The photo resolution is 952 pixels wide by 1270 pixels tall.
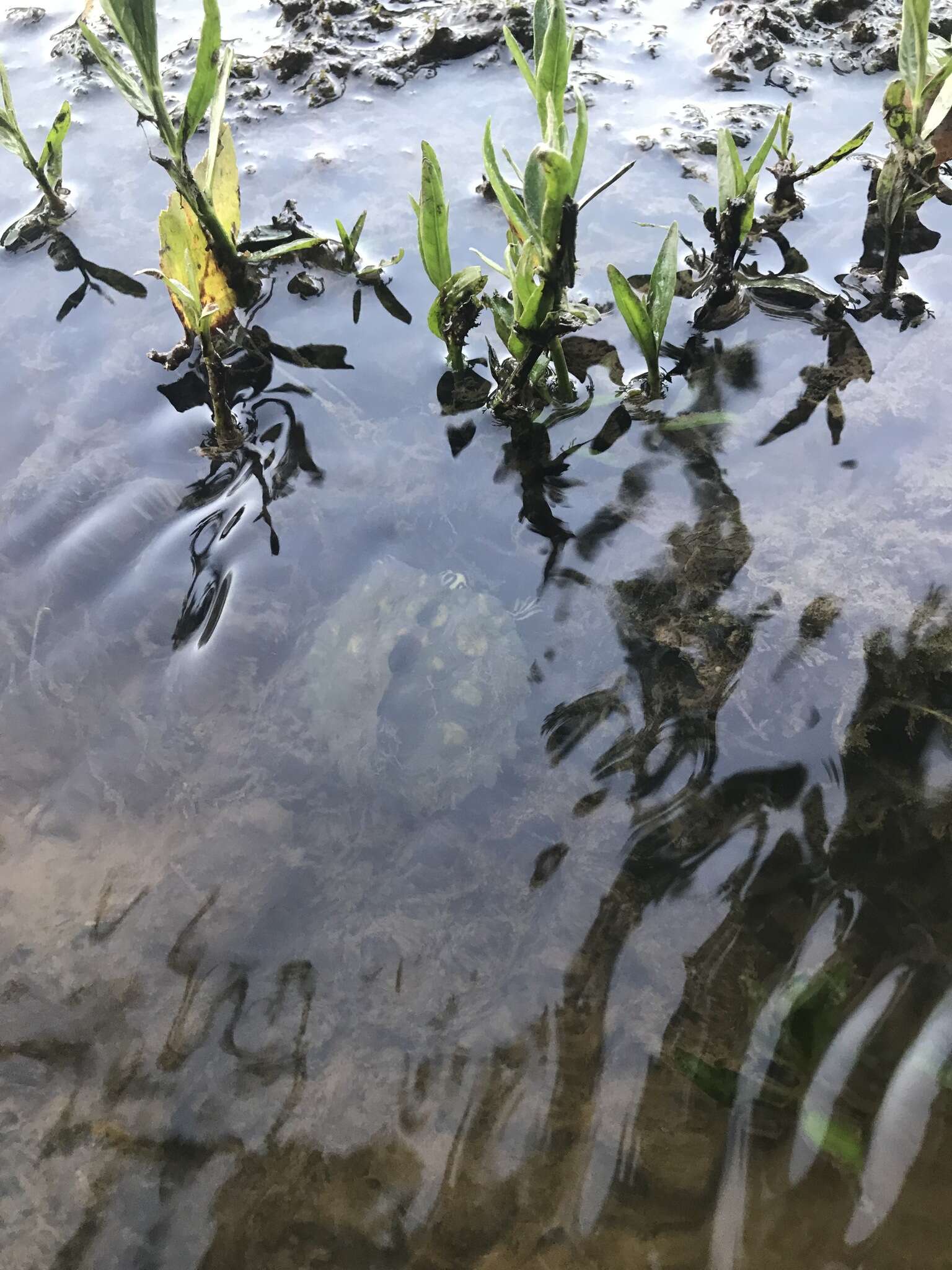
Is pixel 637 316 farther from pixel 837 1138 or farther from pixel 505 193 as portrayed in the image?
pixel 837 1138

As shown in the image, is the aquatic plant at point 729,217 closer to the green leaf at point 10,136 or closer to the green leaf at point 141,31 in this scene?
the green leaf at point 141,31

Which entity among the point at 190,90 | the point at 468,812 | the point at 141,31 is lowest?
the point at 468,812

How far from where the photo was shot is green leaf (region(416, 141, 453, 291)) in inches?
86.2

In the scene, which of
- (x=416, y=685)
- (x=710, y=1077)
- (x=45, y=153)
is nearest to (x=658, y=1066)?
(x=710, y=1077)

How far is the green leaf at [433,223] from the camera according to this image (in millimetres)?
2189

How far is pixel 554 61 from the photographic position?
2082 mm

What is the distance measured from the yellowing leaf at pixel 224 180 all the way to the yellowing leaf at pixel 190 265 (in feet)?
0.26

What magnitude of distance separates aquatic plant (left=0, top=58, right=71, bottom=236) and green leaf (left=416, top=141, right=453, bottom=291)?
130 cm

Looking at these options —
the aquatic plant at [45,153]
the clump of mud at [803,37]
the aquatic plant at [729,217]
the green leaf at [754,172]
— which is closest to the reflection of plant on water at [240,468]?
the aquatic plant at [45,153]

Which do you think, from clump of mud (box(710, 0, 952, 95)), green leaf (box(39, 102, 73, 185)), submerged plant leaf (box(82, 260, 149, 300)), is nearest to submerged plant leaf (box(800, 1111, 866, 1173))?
submerged plant leaf (box(82, 260, 149, 300))

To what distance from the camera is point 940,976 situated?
1.54 meters

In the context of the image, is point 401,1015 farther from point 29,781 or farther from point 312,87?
point 312,87

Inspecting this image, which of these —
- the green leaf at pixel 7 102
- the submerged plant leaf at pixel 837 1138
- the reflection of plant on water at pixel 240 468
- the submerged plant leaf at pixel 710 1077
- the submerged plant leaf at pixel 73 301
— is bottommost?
the submerged plant leaf at pixel 837 1138

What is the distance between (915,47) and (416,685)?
216cm
